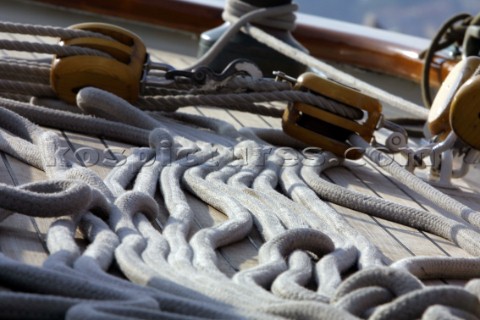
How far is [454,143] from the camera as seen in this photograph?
83.0 inches

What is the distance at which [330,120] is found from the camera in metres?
2.11

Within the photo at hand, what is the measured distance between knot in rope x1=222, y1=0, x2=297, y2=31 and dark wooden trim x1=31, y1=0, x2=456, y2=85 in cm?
57

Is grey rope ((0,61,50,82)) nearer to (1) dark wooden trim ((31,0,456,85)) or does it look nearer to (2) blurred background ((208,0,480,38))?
(1) dark wooden trim ((31,0,456,85))

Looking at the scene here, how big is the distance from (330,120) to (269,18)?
948 millimetres

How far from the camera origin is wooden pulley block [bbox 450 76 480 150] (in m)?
1.93

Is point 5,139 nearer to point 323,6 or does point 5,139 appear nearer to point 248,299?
point 248,299

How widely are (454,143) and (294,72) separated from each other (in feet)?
3.27

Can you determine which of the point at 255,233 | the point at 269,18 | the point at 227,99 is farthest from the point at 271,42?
the point at 255,233

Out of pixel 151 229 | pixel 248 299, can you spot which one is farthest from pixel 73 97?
pixel 248 299

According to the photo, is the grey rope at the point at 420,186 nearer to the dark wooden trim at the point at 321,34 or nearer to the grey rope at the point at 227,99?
the grey rope at the point at 227,99

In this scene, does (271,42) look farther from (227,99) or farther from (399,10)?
(399,10)

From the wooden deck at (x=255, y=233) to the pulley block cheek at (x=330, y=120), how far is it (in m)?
0.06

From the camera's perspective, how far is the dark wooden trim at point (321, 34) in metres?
3.55

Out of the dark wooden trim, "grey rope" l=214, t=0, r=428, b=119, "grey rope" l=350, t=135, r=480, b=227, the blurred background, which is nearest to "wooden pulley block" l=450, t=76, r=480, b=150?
"grey rope" l=350, t=135, r=480, b=227
